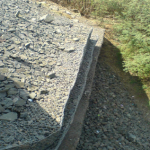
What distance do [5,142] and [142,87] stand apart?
3.69 meters

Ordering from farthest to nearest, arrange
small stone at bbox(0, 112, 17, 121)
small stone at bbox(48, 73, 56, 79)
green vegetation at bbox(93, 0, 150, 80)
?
green vegetation at bbox(93, 0, 150, 80), small stone at bbox(48, 73, 56, 79), small stone at bbox(0, 112, 17, 121)

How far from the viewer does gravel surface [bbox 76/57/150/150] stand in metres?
3.18

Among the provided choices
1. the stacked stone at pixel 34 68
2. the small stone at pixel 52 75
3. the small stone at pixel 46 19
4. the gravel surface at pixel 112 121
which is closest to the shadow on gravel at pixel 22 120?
the stacked stone at pixel 34 68

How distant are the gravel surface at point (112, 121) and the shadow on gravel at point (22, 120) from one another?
1.06 meters

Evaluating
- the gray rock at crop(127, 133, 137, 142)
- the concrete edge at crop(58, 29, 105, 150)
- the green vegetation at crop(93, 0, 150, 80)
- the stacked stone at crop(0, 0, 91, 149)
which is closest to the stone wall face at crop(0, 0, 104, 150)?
the stacked stone at crop(0, 0, 91, 149)

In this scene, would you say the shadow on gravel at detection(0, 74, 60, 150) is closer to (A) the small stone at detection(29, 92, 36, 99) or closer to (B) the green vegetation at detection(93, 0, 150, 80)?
(A) the small stone at detection(29, 92, 36, 99)

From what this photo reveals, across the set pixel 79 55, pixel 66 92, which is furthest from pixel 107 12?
pixel 66 92

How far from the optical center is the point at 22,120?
2.08 m

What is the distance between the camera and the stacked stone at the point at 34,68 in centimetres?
206

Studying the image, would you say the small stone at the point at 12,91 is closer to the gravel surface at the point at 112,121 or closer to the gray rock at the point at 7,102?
the gray rock at the point at 7,102

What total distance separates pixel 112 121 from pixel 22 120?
6.57 ft

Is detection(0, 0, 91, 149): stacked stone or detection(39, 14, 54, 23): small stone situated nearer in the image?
detection(0, 0, 91, 149): stacked stone

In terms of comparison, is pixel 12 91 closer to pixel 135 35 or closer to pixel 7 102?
pixel 7 102

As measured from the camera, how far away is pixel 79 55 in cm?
341
